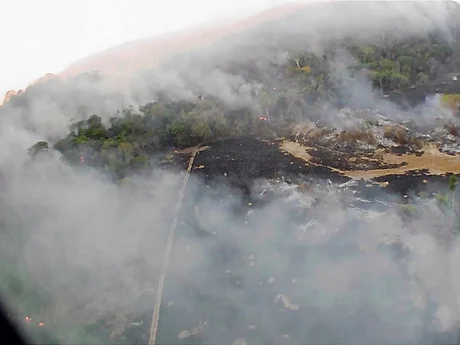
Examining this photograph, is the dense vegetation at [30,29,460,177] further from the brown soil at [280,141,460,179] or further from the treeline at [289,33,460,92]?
the brown soil at [280,141,460,179]

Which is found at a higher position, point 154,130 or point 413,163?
point 154,130

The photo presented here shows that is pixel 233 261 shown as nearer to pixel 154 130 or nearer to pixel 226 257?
pixel 226 257

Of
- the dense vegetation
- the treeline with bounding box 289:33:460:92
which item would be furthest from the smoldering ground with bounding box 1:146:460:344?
the treeline with bounding box 289:33:460:92

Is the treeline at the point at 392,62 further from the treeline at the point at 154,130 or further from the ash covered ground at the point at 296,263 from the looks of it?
the ash covered ground at the point at 296,263

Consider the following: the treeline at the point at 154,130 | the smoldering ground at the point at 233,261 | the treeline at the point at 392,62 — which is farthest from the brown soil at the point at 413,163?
the treeline at the point at 392,62

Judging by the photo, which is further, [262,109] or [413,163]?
[262,109]

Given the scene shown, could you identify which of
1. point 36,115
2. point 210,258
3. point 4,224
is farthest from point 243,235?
point 36,115

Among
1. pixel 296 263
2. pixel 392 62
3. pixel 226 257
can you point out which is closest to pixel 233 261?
pixel 226 257

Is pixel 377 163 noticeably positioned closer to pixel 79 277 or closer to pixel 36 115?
pixel 79 277
